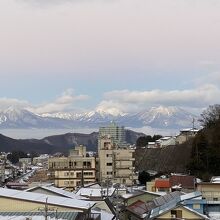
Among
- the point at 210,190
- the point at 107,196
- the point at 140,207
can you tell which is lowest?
the point at 140,207

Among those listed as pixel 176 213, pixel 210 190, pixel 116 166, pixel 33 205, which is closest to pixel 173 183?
pixel 210 190

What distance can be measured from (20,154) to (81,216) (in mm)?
141603

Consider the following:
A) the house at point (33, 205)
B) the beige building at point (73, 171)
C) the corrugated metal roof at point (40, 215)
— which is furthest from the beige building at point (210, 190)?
the beige building at point (73, 171)

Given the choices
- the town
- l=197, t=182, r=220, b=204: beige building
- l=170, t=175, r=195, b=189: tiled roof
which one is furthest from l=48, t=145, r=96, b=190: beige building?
l=197, t=182, r=220, b=204: beige building

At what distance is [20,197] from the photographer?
2375cm

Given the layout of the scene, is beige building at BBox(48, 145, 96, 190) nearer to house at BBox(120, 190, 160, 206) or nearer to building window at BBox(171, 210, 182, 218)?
house at BBox(120, 190, 160, 206)

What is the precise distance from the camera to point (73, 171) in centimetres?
5894

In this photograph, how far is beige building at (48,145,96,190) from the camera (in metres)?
58.2

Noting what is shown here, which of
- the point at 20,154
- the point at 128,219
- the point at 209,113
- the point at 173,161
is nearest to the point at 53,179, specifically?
Result: the point at 173,161

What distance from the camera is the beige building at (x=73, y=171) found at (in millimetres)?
58219

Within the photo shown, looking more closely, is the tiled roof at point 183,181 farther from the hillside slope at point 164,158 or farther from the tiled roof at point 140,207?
the hillside slope at point 164,158

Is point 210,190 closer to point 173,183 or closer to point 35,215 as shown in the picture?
point 173,183

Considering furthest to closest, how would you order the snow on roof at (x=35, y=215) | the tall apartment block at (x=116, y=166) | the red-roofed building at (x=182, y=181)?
the tall apartment block at (x=116, y=166)
the red-roofed building at (x=182, y=181)
the snow on roof at (x=35, y=215)

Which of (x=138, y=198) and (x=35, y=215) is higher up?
(x=35, y=215)
